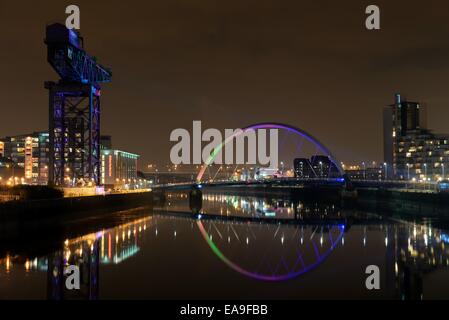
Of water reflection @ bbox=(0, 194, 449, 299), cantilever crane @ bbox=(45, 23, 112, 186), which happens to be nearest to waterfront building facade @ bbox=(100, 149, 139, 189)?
cantilever crane @ bbox=(45, 23, 112, 186)

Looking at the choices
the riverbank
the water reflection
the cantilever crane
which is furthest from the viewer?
the cantilever crane

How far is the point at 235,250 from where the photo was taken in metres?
34.8

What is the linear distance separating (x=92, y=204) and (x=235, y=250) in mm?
26759

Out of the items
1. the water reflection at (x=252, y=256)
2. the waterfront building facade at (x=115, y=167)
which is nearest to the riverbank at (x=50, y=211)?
the water reflection at (x=252, y=256)

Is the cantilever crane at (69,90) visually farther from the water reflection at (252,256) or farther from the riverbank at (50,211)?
the water reflection at (252,256)

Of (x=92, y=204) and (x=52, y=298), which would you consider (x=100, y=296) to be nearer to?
(x=52, y=298)

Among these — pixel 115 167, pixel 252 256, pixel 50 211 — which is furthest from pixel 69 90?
pixel 115 167

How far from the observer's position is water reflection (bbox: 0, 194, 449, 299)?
2328cm

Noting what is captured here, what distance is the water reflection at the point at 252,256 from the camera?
23281 millimetres

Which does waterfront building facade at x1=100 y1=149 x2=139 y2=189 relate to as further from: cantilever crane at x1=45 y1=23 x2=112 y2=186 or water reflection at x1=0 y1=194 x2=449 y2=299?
water reflection at x1=0 y1=194 x2=449 y2=299

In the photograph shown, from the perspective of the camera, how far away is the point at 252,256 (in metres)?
32.3

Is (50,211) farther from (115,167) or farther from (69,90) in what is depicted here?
(115,167)
